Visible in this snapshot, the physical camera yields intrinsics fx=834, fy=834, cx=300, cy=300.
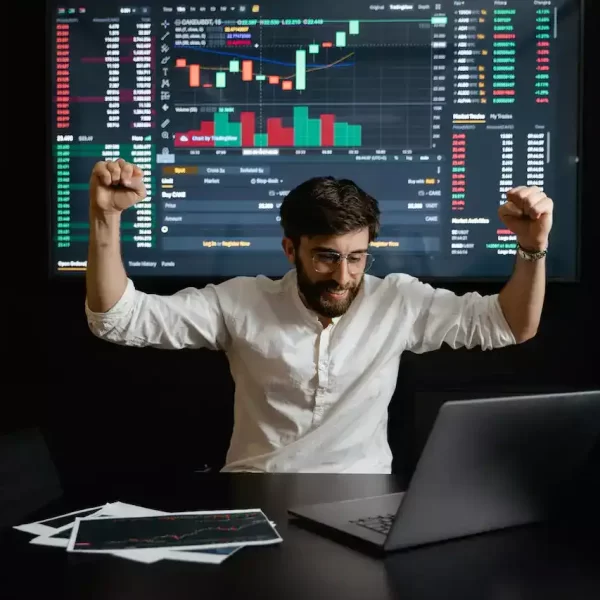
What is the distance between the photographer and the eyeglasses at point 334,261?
2055 mm

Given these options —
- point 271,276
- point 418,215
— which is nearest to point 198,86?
point 271,276

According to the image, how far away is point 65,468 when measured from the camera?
1.63 metres

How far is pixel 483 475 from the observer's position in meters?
1.18

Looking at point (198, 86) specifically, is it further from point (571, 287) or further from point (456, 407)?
point (456, 407)

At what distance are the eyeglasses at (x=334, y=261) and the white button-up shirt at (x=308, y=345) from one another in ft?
0.45

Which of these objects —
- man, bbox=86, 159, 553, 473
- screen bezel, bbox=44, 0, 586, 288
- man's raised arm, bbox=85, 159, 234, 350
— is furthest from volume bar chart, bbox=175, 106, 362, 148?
man's raised arm, bbox=85, 159, 234, 350

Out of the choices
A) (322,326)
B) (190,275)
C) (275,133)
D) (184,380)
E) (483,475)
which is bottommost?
(184,380)

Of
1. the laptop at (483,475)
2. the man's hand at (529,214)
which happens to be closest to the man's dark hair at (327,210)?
the man's hand at (529,214)

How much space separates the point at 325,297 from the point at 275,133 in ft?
2.71

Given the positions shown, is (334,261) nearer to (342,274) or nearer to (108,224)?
(342,274)

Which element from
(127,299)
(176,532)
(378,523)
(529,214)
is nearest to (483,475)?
(378,523)

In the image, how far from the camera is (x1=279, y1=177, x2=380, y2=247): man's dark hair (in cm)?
206

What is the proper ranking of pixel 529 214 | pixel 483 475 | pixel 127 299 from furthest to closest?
pixel 127 299, pixel 529 214, pixel 483 475

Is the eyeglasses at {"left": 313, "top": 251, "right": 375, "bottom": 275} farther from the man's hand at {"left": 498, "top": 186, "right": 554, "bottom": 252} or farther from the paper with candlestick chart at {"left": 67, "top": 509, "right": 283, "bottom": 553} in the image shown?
the paper with candlestick chart at {"left": 67, "top": 509, "right": 283, "bottom": 553}
